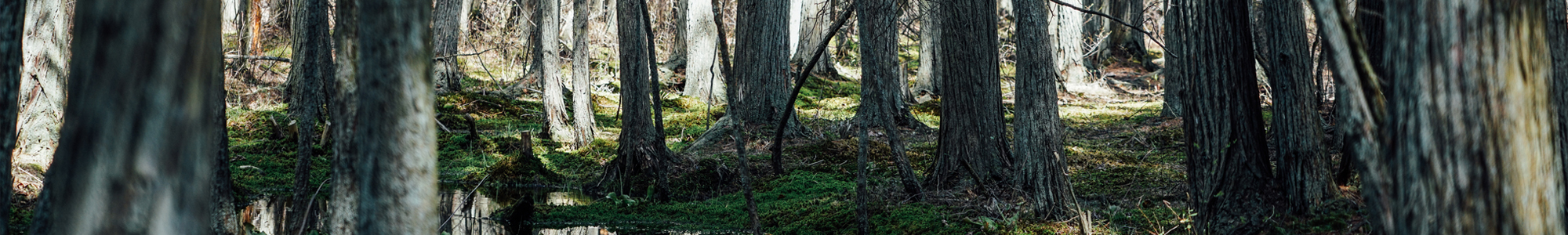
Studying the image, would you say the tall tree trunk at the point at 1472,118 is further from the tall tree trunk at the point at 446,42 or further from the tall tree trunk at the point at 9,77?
the tall tree trunk at the point at 446,42

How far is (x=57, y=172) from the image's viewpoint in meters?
2.21

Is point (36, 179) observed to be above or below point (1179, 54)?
below

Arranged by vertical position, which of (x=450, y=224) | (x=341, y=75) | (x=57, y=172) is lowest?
(x=450, y=224)

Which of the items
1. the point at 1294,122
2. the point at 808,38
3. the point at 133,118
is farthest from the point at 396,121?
the point at 808,38

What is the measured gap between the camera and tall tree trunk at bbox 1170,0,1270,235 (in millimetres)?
4066

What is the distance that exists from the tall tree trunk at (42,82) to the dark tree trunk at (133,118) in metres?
5.86

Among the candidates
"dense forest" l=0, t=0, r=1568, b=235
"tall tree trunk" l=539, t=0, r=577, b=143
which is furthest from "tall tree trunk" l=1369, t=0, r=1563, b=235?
"tall tree trunk" l=539, t=0, r=577, b=143

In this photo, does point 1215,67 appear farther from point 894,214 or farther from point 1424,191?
point 894,214

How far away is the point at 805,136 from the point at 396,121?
833 cm

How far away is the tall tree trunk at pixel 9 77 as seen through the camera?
12.1 ft

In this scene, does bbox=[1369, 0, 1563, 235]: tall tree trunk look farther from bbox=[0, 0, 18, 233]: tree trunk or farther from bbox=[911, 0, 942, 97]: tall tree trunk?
bbox=[911, 0, 942, 97]: tall tree trunk

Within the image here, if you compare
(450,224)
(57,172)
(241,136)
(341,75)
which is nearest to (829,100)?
(241,136)

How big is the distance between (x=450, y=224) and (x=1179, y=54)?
15.5 feet

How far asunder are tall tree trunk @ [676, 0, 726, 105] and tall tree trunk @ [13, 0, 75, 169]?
9398mm
